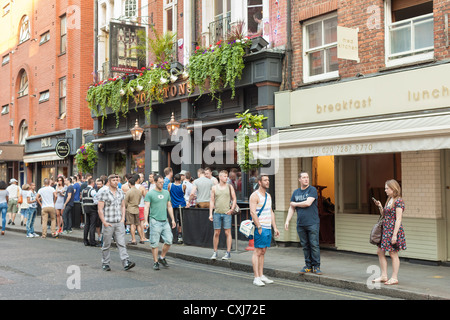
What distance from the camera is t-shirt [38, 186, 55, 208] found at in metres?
16.2

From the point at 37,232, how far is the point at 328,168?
10442 millimetres

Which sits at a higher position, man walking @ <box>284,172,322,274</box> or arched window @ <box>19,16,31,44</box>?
arched window @ <box>19,16,31,44</box>

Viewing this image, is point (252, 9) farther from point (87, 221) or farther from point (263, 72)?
point (87, 221)

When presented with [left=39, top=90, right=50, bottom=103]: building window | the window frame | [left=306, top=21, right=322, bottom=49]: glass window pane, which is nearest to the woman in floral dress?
[left=306, top=21, right=322, bottom=49]: glass window pane

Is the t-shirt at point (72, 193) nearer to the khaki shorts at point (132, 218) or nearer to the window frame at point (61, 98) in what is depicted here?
the khaki shorts at point (132, 218)

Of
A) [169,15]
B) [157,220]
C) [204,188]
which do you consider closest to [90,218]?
[204,188]

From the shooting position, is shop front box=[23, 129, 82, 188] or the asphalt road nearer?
the asphalt road

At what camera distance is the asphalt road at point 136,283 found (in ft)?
25.5

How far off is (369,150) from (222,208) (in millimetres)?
3299

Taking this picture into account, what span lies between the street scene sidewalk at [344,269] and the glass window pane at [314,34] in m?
5.18

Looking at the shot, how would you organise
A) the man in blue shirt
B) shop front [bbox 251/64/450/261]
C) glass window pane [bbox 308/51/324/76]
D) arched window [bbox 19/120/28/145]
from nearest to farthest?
shop front [bbox 251/64/450/261], glass window pane [bbox 308/51/324/76], the man in blue shirt, arched window [bbox 19/120/28/145]

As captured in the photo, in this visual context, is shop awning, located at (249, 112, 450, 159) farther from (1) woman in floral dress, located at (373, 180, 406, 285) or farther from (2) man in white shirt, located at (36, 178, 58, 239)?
(2) man in white shirt, located at (36, 178, 58, 239)

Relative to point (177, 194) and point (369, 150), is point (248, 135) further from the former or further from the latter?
point (369, 150)

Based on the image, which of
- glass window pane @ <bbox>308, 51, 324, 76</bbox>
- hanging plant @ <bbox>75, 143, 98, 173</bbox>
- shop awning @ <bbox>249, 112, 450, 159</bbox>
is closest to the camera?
shop awning @ <bbox>249, 112, 450, 159</bbox>
